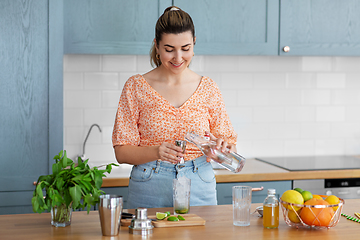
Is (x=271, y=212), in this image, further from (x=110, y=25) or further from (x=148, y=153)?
(x=110, y=25)

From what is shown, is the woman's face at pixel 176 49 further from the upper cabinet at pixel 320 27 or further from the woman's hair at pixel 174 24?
the upper cabinet at pixel 320 27

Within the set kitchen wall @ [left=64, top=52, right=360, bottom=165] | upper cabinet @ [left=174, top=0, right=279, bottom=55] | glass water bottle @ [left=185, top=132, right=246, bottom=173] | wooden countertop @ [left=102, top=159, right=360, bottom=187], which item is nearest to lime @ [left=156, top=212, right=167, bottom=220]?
glass water bottle @ [left=185, top=132, right=246, bottom=173]

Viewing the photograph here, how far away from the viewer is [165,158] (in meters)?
1.98

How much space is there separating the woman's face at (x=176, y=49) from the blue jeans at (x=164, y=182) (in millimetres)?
463

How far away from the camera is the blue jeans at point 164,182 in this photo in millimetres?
2154

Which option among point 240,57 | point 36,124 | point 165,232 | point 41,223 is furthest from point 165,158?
point 240,57

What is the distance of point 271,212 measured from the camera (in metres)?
1.65

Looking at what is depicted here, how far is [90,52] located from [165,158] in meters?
1.27

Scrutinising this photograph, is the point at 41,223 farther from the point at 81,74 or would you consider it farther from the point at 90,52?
the point at 81,74

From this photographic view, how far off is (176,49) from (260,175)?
3.82 feet

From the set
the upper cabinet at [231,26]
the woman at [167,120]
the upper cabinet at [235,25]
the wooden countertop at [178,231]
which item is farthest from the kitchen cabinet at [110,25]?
the wooden countertop at [178,231]

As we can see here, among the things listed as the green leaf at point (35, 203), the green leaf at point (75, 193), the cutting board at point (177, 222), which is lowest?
the cutting board at point (177, 222)

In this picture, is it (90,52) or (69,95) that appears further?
(69,95)

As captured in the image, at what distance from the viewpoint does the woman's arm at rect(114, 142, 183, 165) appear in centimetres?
195
